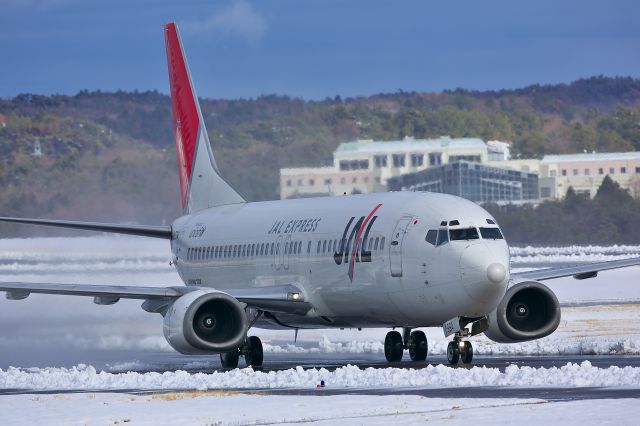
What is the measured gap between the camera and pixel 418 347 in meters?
29.8

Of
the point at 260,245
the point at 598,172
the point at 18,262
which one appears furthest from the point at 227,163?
the point at 260,245

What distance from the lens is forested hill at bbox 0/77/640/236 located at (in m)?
78.9

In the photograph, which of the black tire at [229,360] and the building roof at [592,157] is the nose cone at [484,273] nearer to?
the black tire at [229,360]

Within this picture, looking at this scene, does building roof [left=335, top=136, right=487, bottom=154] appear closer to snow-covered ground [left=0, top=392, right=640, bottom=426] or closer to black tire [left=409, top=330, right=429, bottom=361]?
black tire [left=409, top=330, right=429, bottom=361]

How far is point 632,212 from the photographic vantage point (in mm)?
87625

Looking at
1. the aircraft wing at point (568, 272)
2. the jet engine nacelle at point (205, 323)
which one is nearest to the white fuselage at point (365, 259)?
the jet engine nacelle at point (205, 323)

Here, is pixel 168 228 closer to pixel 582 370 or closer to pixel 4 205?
pixel 582 370

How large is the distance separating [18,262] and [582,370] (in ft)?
128

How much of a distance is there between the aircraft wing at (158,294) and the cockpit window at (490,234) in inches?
207

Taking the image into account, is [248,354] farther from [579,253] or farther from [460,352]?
[579,253]

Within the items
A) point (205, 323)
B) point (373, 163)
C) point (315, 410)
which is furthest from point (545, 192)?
point (315, 410)

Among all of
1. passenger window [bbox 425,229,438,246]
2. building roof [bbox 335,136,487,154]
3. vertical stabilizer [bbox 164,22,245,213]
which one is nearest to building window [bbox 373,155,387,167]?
building roof [bbox 335,136,487,154]

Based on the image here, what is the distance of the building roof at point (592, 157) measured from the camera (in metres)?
110

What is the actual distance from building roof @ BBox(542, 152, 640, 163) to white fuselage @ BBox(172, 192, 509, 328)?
78485 millimetres
